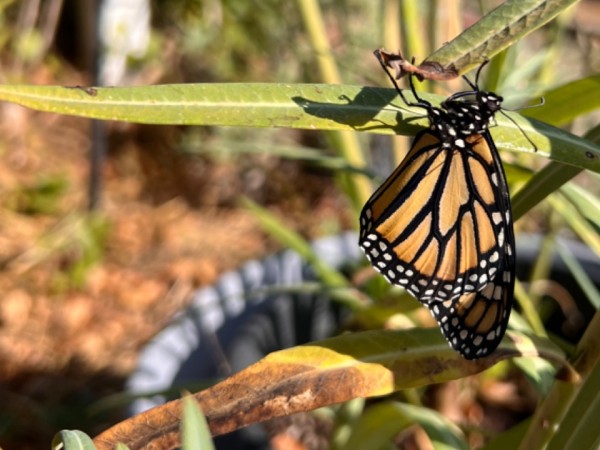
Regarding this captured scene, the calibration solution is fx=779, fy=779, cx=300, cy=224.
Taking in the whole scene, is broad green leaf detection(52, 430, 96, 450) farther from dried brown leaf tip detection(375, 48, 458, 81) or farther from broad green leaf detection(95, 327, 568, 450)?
dried brown leaf tip detection(375, 48, 458, 81)

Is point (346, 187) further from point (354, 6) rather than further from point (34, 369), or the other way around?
point (354, 6)

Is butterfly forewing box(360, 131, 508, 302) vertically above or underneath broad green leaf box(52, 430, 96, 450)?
above

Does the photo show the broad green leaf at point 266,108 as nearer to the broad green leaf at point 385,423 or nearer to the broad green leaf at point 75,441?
the broad green leaf at point 75,441

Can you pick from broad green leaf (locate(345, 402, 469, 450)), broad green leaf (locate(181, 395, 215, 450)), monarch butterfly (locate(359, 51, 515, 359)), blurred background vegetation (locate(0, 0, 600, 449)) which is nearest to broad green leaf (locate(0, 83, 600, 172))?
monarch butterfly (locate(359, 51, 515, 359))

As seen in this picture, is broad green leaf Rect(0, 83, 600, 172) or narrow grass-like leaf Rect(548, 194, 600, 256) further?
narrow grass-like leaf Rect(548, 194, 600, 256)

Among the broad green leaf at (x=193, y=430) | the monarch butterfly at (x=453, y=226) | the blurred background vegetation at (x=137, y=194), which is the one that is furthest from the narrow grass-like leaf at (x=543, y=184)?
the blurred background vegetation at (x=137, y=194)

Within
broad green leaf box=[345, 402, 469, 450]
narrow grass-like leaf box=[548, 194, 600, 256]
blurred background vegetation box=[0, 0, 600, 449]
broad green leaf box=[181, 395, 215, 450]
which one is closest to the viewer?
broad green leaf box=[181, 395, 215, 450]

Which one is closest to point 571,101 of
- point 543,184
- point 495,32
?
point 543,184
